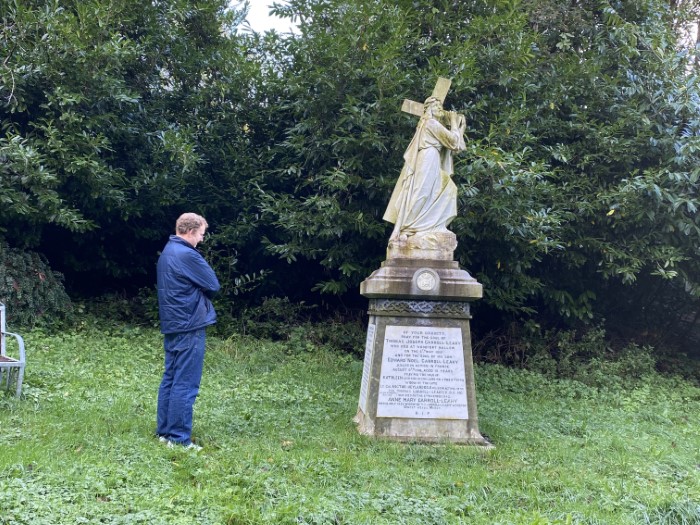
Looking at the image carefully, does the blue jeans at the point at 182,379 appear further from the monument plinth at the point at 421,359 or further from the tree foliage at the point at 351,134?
the tree foliage at the point at 351,134

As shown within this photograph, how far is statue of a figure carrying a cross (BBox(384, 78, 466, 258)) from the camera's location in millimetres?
6359

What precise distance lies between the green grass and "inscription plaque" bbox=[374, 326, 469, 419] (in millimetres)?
374

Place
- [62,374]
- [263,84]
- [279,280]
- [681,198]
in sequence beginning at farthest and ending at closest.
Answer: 1. [279,280]
2. [263,84]
3. [681,198]
4. [62,374]

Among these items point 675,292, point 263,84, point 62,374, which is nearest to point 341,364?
point 62,374

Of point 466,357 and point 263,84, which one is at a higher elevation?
point 263,84

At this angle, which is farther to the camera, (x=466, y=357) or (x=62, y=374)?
(x=62, y=374)

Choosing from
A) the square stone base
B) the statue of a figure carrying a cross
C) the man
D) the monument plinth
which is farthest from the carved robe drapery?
the man

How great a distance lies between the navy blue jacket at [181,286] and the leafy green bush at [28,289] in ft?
17.4

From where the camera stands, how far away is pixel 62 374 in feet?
24.6

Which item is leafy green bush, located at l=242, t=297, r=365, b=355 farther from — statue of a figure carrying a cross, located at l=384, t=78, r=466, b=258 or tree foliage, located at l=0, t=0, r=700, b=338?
statue of a figure carrying a cross, located at l=384, t=78, r=466, b=258

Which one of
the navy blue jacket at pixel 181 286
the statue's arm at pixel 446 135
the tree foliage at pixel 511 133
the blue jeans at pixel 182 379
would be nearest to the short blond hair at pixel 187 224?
the navy blue jacket at pixel 181 286

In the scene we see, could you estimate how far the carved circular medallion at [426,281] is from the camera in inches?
238

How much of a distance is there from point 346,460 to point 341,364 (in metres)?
4.90

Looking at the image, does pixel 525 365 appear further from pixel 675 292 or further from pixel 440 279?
pixel 440 279
